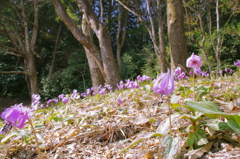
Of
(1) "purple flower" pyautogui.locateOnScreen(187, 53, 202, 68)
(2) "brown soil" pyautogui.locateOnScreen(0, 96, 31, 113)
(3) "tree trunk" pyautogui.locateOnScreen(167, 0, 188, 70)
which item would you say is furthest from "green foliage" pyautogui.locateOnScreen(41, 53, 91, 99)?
(1) "purple flower" pyautogui.locateOnScreen(187, 53, 202, 68)

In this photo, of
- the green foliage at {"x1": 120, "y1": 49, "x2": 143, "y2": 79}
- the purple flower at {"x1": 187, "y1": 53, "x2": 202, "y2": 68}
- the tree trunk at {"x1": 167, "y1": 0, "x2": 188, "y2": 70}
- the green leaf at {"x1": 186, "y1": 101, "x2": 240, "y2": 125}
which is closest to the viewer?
the green leaf at {"x1": 186, "y1": 101, "x2": 240, "y2": 125}

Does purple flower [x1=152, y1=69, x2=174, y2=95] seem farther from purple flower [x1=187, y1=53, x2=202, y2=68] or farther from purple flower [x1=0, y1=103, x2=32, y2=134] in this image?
purple flower [x1=0, y1=103, x2=32, y2=134]

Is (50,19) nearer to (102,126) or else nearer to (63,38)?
(63,38)

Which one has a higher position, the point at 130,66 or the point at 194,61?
the point at 130,66

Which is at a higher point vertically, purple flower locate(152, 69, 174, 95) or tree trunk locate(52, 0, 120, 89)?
tree trunk locate(52, 0, 120, 89)

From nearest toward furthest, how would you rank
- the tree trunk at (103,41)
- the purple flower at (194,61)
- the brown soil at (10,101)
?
the purple flower at (194,61) < the tree trunk at (103,41) < the brown soil at (10,101)

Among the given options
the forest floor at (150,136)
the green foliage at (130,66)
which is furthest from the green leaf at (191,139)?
the green foliage at (130,66)

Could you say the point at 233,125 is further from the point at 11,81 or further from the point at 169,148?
the point at 11,81

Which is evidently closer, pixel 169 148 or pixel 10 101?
pixel 169 148

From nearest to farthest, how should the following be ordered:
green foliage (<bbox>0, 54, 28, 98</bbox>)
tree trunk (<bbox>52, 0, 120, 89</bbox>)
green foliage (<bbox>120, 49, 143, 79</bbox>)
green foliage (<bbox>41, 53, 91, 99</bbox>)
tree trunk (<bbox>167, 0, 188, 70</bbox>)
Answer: tree trunk (<bbox>167, 0, 188, 70</bbox>) → tree trunk (<bbox>52, 0, 120, 89</bbox>) → green foliage (<bbox>41, 53, 91, 99</bbox>) → green foliage (<bbox>120, 49, 143, 79</bbox>) → green foliage (<bbox>0, 54, 28, 98</bbox>)

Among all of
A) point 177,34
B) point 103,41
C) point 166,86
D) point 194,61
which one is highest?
point 103,41

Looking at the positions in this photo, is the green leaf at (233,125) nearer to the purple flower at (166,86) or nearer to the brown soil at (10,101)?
the purple flower at (166,86)

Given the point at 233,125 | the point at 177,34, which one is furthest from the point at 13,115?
the point at 177,34

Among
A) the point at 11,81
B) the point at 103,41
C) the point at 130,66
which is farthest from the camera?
the point at 11,81
